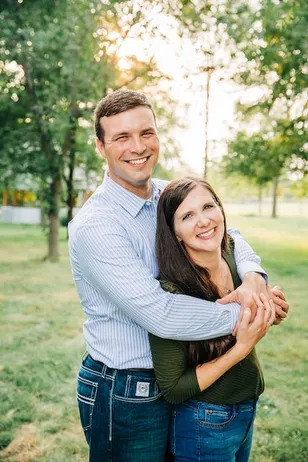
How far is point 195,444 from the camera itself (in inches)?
78.1

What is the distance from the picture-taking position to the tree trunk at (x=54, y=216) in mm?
14023

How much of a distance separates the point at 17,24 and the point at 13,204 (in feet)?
80.6

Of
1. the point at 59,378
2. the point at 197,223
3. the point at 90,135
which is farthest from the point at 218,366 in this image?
the point at 90,135

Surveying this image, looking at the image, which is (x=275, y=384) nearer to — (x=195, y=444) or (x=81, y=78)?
(x=195, y=444)

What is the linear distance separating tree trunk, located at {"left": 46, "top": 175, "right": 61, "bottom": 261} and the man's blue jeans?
1224 cm

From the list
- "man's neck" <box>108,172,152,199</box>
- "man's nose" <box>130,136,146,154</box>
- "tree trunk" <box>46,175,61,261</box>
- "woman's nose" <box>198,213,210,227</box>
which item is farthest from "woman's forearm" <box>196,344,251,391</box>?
"tree trunk" <box>46,175,61,261</box>

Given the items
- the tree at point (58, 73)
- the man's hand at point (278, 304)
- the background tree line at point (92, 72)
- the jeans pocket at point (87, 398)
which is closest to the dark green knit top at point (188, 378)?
the man's hand at point (278, 304)

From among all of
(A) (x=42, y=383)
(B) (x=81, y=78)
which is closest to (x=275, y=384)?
(A) (x=42, y=383)

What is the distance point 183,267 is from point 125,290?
1.09ft

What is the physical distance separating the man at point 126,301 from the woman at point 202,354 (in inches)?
3.2

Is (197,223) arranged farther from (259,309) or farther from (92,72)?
(92,72)

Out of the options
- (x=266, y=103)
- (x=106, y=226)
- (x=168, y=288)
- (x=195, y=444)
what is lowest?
(x=195, y=444)

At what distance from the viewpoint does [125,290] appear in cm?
184

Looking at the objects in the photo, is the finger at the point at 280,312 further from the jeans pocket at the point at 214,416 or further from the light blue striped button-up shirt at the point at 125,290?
the jeans pocket at the point at 214,416
